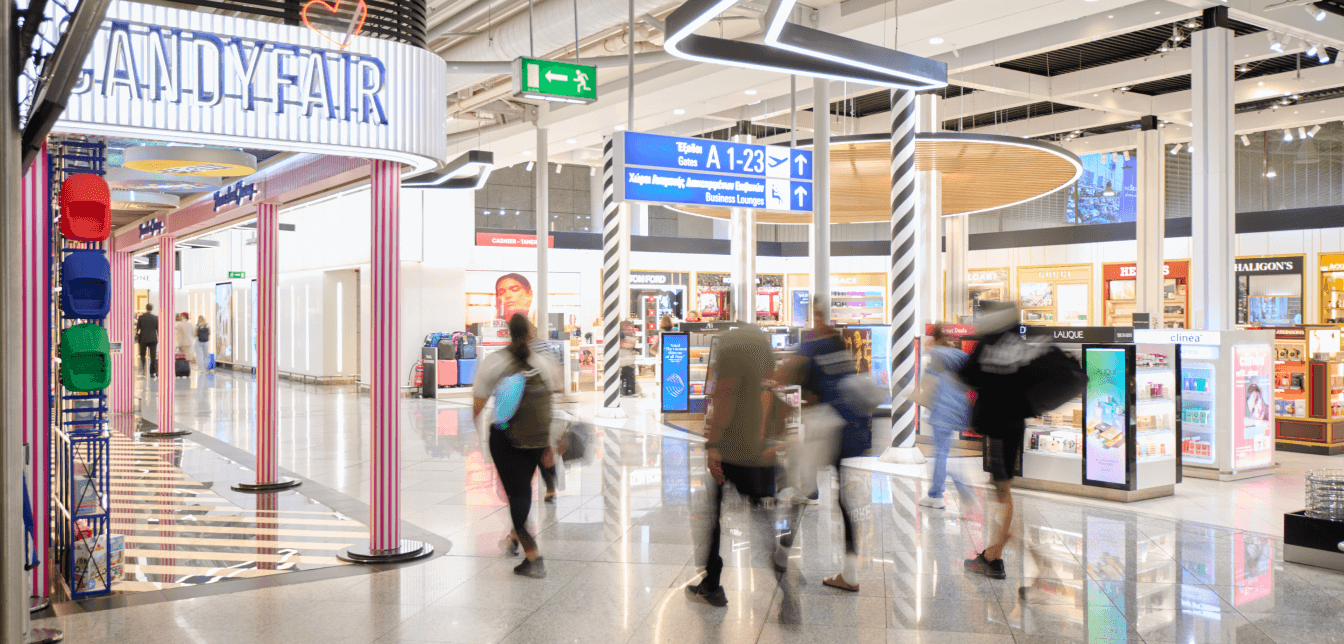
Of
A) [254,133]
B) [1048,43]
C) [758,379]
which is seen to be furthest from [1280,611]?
[1048,43]

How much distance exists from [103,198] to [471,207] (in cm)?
1388

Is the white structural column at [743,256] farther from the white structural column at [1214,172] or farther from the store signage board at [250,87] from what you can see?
the store signage board at [250,87]

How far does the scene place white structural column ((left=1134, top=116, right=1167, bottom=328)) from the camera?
53.8 feet

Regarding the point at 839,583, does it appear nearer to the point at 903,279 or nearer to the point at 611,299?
the point at 903,279

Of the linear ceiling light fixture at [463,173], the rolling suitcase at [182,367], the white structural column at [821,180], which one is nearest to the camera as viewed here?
the white structural column at [821,180]

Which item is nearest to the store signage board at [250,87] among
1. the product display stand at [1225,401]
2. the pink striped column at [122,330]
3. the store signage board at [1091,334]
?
the store signage board at [1091,334]

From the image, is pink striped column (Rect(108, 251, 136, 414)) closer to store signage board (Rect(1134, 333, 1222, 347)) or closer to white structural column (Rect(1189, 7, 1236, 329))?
store signage board (Rect(1134, 333, 1222, 347))

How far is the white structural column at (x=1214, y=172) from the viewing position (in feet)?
30.5

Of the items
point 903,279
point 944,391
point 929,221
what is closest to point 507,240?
point 929,221

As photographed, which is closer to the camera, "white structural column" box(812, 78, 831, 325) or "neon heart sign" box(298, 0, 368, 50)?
"neon heart sign" box(298, 0, 368, 50)

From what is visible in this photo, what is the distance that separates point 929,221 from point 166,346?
34.9ft

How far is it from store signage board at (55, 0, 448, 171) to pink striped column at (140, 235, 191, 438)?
21.0 ft

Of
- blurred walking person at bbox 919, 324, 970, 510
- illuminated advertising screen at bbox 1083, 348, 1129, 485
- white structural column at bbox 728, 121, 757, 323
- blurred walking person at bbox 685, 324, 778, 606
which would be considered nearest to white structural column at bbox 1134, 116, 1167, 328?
white structural column at bbox 728, 121, 757, 323

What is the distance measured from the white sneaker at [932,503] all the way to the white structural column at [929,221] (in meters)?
5.14
